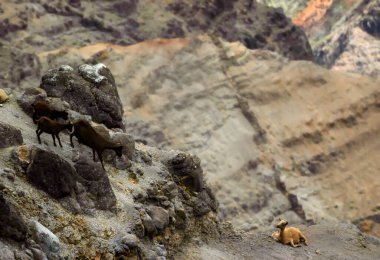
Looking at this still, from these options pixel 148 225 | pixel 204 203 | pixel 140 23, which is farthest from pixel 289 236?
pixel 140 23

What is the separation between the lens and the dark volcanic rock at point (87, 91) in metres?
17.6

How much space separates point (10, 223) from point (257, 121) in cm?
4244

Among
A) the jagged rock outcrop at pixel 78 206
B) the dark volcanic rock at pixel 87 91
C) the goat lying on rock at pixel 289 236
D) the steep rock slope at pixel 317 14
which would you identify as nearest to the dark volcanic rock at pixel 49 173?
the jagged rock outcrop at pixel 78 206

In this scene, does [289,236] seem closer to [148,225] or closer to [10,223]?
[148,225]

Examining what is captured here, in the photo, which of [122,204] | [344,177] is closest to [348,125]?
[344,177]

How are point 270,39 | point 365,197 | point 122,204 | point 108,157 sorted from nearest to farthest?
point 122,204 < point 108,157 < point 365,197 < point 270,39

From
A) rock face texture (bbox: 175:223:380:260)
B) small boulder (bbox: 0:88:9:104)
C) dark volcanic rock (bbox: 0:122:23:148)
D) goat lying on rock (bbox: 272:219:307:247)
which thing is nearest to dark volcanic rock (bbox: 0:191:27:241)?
dark volcanic rock (bbox: 0:122:23:148)

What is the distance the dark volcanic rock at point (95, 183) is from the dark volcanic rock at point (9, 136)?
4.85ft

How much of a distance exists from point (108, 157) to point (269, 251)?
18.9 feet

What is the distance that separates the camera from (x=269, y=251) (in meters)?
17.9

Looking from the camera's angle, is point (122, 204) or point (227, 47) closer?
point (122, 204)

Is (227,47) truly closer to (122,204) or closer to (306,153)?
(306,153)

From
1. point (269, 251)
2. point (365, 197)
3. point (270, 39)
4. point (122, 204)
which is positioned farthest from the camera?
point (270, 39)

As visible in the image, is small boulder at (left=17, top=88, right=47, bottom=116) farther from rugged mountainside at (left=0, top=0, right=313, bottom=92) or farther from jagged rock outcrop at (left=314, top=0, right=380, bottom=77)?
jagged rock outcrop at (left=314, top=0, right=380, bottom=77)
